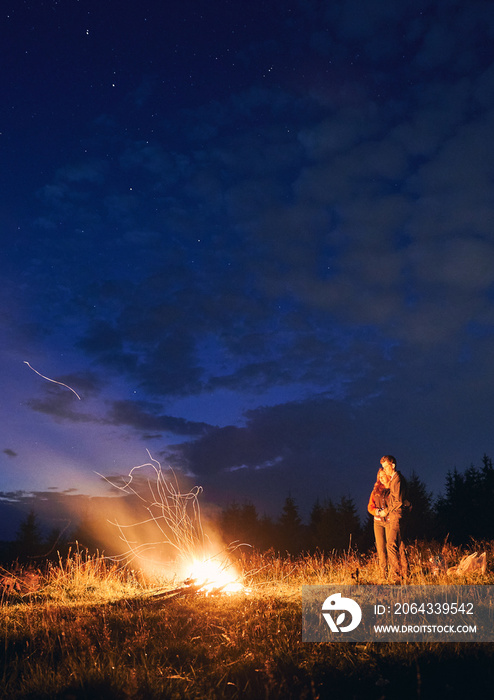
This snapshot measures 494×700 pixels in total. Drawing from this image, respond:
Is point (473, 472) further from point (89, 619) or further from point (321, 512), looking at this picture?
point (89, 619)

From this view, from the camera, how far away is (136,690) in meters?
4.05

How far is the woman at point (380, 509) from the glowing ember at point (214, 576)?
2813 mm

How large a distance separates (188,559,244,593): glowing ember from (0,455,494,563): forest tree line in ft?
45.0

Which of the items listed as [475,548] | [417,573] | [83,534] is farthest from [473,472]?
[83,534]

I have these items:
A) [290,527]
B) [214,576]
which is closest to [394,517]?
[214,576]

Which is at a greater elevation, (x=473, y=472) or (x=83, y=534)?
(x=473, y=472)

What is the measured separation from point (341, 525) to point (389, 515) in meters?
46.3

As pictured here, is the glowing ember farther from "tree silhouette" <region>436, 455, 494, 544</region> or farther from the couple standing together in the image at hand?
"tree silhouette" <region>436, 455, 494, 544</region>

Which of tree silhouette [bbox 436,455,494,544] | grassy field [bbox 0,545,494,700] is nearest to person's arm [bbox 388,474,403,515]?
grassy field [bbox 0,545,494,700]

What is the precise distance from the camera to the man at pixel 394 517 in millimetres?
8742

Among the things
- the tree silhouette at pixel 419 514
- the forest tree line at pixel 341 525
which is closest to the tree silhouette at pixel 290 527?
the forest tree line at pixel 341 525

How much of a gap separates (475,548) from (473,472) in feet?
113

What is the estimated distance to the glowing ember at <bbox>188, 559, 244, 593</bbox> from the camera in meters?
8.62

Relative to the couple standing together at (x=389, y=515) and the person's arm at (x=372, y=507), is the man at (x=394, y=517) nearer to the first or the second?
the couple standing together at (x=389, y=515)
